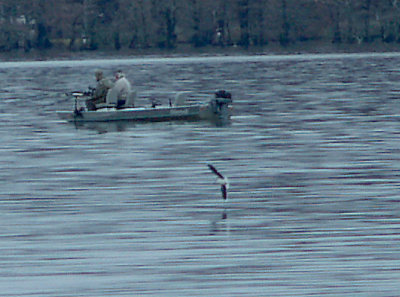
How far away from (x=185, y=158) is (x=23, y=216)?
35.1ft

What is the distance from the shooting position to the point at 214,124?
45.6 metres

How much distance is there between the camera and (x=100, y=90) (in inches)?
1748

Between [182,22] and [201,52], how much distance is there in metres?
8.39

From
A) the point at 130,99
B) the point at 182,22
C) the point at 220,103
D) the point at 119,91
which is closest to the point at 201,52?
the point at 182,22

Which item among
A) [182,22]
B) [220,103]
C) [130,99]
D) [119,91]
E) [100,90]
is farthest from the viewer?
[182,22]

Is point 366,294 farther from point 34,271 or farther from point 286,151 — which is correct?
point 286,151

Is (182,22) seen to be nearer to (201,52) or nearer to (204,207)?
(201,52)

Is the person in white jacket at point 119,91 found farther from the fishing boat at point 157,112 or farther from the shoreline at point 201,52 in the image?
the shoreline at point 201,52

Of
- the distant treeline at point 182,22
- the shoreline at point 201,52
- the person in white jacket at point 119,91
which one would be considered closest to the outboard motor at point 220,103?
the person in white jacket at point 119,91

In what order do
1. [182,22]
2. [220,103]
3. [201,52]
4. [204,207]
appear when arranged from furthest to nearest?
[182,22] → [201,52] → [220,103] → [204,207]

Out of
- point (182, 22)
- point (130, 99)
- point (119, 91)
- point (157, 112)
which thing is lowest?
point (182, 22)

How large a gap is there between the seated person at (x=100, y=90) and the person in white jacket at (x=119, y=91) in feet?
0.64

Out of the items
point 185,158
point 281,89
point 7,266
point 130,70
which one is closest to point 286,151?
point 185,158

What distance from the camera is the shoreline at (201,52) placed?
148875 mm
